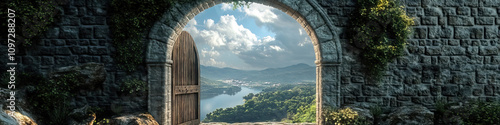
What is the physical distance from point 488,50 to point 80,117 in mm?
7247

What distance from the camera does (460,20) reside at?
4488 millimetres

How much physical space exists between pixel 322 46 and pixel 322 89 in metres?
0.76

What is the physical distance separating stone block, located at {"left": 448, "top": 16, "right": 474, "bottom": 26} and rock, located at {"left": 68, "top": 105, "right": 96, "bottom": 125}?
6.47 metres

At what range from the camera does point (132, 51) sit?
13.8 feet

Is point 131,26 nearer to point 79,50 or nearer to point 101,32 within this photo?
point 101,32

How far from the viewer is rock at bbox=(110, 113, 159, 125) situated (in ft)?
12.2

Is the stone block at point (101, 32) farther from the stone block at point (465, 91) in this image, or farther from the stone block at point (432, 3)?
the stone block at point (465, 91)

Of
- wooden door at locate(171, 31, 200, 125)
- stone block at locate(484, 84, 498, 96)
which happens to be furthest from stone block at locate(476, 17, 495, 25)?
wooden door at locate(171, 31, 200, 125)

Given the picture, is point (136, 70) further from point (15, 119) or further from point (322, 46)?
point (322, 46)

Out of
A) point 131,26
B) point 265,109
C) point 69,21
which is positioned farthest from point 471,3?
point 265,109

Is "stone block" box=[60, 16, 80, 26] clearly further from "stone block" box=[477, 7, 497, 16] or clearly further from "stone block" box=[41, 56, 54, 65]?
"stone block" box=[477, 7, 497, 16]

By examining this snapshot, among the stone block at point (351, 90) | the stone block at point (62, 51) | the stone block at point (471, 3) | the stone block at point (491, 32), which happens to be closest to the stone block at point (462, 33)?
the stone block at point (491, 32)

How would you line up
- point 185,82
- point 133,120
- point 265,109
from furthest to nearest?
point 265,109 < point 185,82 < point 133,120

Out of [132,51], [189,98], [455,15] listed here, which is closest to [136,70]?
[132,51]
